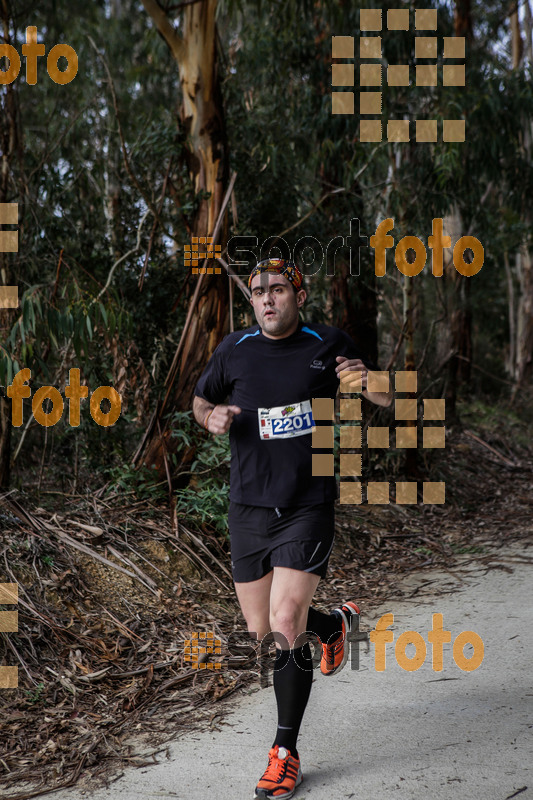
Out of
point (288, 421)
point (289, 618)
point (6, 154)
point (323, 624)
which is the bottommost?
point (323, 624)

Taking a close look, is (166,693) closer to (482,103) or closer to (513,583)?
(513,583)

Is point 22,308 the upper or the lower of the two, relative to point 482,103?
lower

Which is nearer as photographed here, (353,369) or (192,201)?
(353,369)

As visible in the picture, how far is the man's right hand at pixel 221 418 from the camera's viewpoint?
343 cm

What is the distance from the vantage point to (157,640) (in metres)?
4.84

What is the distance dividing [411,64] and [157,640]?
26.5ft

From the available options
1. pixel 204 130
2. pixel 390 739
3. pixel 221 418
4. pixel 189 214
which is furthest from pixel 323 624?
pixel 204 130

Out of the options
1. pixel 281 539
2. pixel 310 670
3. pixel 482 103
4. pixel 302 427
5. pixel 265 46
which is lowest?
pixel 310 670

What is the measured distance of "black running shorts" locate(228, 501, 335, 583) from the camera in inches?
134

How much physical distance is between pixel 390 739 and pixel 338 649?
1.59 ft

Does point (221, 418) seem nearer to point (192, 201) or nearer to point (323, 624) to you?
point (323, 624)

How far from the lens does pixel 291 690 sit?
3.30m

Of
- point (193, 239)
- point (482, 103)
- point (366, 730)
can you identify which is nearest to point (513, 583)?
point (366, 730)

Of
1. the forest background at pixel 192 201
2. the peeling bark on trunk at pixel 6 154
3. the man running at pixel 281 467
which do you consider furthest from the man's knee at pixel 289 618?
the peeling bark on trunk at pixel 6 154
